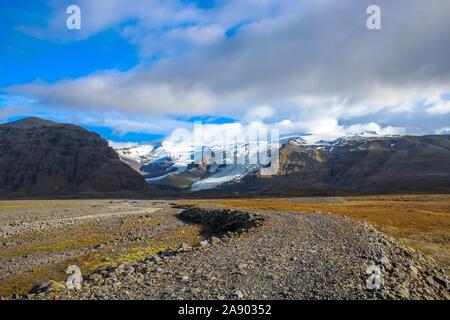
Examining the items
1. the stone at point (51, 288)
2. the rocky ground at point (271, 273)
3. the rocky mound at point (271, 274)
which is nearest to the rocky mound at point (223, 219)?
the rocky ground at point (271, 273)

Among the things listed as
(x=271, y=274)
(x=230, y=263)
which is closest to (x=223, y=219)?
(x=230, y=263)

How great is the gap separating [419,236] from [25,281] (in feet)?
137

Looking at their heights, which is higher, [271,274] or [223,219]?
[271,274]

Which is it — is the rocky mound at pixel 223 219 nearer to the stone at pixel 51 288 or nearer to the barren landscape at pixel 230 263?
the barren landscape at pixel 230 263

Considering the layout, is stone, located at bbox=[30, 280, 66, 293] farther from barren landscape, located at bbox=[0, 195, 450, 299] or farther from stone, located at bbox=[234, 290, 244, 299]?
stone, located at bbox=[234, 290, 244, 299]

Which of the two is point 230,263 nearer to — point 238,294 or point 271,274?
point 271,274

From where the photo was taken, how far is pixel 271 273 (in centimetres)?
2300

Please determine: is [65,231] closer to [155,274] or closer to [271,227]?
[271,227]

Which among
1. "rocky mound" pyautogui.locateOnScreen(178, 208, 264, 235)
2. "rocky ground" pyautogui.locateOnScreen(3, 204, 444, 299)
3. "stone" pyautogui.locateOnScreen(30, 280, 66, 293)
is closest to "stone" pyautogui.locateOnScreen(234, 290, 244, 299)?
"rocky ground" pyautogui.locateOnScreen(3, 204, 444, 299)

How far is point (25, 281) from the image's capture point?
2672 cm

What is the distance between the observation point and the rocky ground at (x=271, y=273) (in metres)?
19.4
